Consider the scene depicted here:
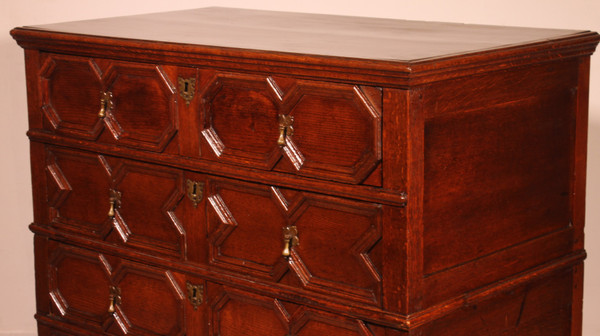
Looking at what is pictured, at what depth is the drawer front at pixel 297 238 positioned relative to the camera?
2.89 metres

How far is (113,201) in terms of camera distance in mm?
3510

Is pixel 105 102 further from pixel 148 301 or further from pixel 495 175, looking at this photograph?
pixel 495 175

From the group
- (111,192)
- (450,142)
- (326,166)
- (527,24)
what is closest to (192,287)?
(111,192)

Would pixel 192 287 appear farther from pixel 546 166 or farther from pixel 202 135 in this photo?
pixel 546 166

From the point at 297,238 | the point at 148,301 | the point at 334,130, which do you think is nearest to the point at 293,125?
the point at 334,130

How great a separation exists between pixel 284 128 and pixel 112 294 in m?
0.97

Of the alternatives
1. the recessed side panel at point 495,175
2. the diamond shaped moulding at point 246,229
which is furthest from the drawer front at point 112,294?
the recessed side panel at point 495,175

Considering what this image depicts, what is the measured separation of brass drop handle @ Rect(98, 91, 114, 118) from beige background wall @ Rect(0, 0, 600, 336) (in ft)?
3.74

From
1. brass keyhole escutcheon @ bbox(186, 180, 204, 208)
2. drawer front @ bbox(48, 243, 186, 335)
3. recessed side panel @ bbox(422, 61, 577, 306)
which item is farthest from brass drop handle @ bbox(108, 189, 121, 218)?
recessed side panel @ bbox(422, 61, 577, 306)

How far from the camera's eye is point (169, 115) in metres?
3.28

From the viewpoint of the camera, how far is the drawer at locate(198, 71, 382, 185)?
281cm

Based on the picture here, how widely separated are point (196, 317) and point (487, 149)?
1032mm

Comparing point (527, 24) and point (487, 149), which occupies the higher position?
point (527, 24)

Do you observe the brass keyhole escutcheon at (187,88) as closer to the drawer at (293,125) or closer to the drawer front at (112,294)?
the drawer at (293,125)
